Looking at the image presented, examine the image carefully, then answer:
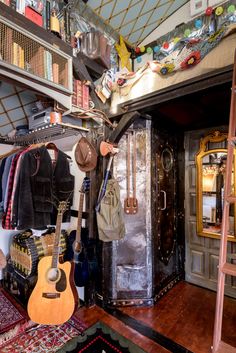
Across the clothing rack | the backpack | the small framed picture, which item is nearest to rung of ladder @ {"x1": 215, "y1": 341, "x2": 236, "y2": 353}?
the backpack

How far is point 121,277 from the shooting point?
7.52 ft

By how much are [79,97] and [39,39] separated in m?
0.53

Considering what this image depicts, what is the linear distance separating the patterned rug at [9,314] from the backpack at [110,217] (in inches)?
46.2

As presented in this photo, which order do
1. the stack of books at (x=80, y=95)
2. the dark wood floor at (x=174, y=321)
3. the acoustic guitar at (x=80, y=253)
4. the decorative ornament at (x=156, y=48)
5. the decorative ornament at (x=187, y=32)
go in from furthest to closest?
the decorative ornament at (x=156, y=48) → the decorative ornament at (x=187, y=32) → the acoustic guitar at (x=80, y=253) → the stack of books at (x=80, y=95) → the dark wood floor at (x=174, y=321)

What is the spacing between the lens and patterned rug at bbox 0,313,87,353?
1693 millimetres

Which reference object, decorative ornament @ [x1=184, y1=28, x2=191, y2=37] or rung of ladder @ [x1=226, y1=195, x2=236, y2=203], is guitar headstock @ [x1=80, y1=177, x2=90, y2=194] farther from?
decorative ornament @ [x1=184, y1=28, x2=191, y2=37]

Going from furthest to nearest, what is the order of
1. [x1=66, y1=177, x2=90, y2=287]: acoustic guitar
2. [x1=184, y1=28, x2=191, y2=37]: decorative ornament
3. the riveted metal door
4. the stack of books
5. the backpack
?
the riveted metal door
[x1=184, y1=28, x2=191, y2=37]: decorative ornament
[x1=66, y1=177, x2=90, y2=287]: acoustic guitar
the backpack
the stack of books

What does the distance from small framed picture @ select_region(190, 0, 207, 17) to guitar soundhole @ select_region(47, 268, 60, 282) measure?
10.1 ft

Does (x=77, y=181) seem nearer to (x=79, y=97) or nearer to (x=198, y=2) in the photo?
(x=79, y=97)

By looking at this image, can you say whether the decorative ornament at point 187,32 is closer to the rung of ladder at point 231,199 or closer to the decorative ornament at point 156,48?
the decorative ornament at point 156,48

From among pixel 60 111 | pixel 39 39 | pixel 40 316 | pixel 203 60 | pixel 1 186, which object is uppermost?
pixel 39 39

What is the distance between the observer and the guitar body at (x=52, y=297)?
5.83ft

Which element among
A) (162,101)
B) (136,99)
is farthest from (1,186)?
(162,101)

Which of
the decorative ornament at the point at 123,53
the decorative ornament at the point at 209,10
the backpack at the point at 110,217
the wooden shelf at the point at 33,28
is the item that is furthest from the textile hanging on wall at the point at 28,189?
the decorative ornament at the point at 209,10
